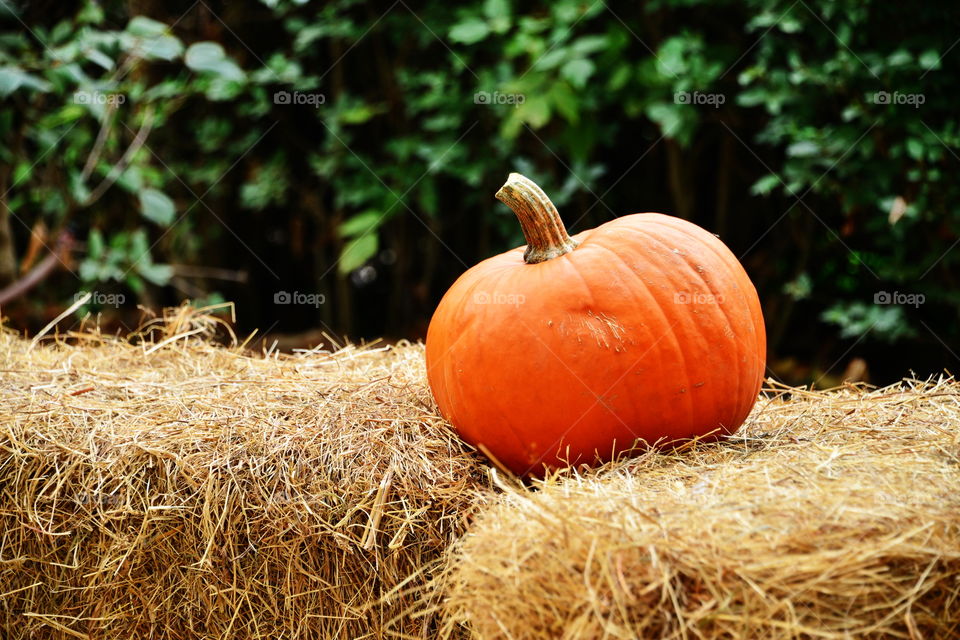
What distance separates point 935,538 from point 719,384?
56 centimetres

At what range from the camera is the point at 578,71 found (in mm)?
3102

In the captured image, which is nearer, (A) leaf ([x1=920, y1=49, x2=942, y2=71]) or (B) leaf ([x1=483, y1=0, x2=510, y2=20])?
(A) leaf ([x1=920, y1=49, x2=942, y2=71])

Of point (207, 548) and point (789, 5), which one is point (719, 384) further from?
point (789, 5)

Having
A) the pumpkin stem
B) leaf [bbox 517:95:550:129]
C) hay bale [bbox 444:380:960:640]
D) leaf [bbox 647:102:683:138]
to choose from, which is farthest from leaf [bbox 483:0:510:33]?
hay bale [bbox 444:380:960:640]

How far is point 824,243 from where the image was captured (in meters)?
3.37

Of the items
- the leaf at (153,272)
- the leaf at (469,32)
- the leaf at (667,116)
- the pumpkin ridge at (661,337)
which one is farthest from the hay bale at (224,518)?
the leaf at (469,32)

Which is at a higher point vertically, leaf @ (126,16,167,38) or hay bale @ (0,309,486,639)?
leaf @ (126,16,167,38)

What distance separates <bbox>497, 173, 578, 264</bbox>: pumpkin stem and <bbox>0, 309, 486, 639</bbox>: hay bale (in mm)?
402

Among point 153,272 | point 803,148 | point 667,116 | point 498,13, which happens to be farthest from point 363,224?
point 803,148

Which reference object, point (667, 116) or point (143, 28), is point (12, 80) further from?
point (667, 116)

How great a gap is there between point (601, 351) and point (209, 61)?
1869 millimetres

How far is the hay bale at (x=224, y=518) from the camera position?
1.44 metres

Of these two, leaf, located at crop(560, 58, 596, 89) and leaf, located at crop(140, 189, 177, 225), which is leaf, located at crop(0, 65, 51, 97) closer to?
leaf, located at crop(140, 189, 177, 225)

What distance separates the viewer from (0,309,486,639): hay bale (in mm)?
1438
